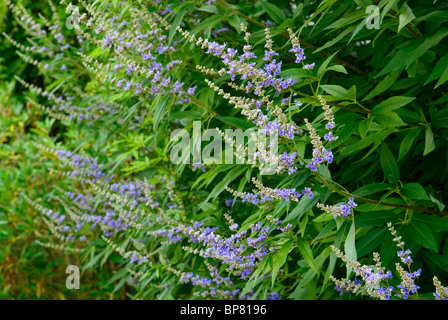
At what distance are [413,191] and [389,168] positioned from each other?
17cm

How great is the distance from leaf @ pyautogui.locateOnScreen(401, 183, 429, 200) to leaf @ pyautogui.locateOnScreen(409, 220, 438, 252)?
13 cm

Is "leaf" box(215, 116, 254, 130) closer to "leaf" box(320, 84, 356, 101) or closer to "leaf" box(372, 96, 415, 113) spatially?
"leaf" box(320, 84, 356, 101)

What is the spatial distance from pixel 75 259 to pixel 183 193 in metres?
2.69

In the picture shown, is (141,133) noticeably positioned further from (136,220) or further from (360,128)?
(360,128)

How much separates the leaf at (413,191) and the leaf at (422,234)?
13 cm

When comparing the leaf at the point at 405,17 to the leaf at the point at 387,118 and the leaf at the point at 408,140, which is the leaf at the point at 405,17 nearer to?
the leaf at the point at 387,118

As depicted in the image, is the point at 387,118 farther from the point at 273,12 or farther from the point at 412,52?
the point at 273,12

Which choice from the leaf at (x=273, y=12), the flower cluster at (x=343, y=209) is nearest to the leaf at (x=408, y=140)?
the flower cluster at (x=343, y=209)

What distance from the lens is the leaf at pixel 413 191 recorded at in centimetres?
237

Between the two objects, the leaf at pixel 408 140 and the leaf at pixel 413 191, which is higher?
the leaf at pixel 408 140

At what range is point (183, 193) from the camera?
3.75 m

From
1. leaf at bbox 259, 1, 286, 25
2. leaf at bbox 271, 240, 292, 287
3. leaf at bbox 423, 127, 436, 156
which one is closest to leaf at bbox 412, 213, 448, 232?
leaf at bbox 423, 127, 436, 156
